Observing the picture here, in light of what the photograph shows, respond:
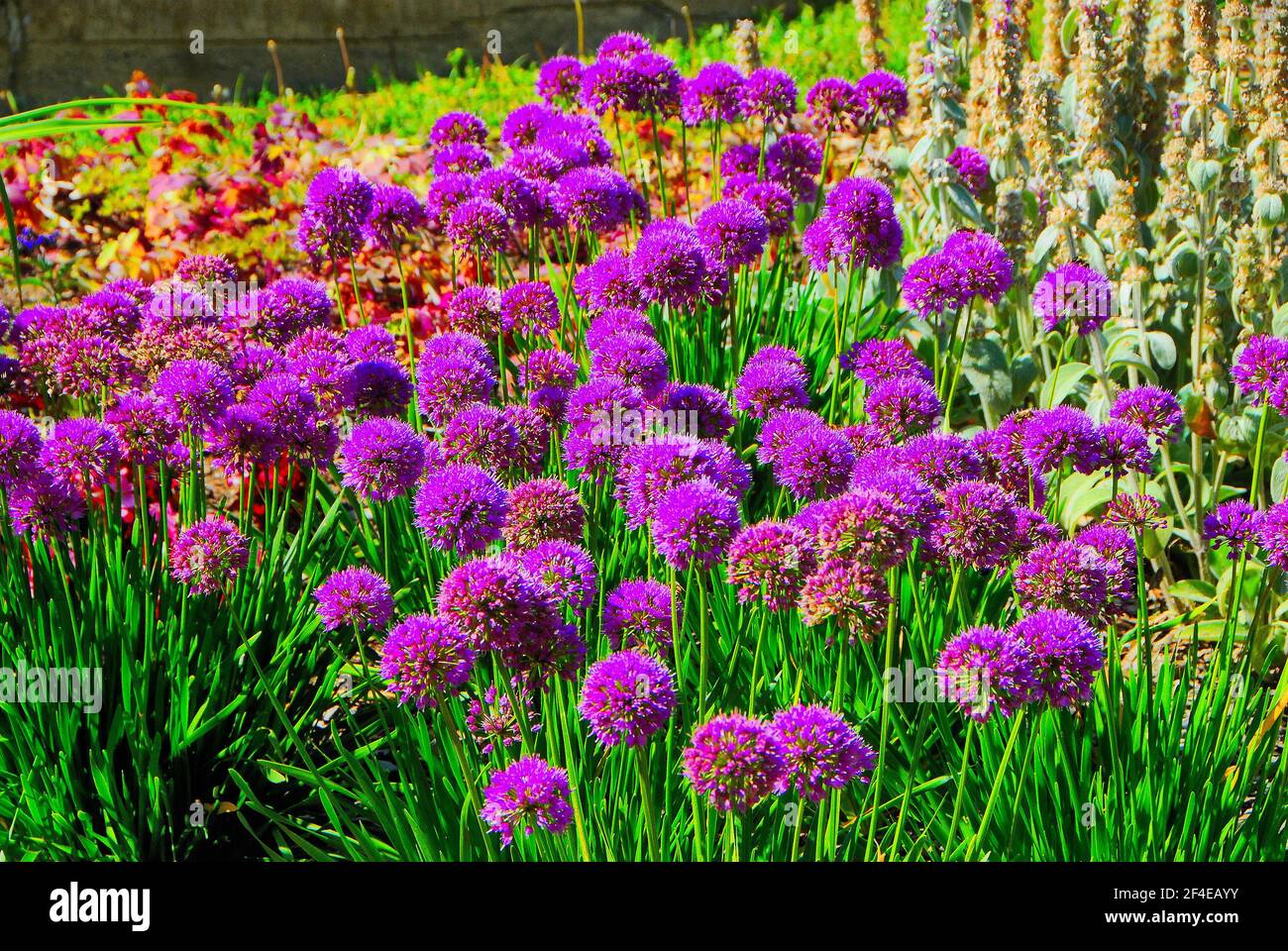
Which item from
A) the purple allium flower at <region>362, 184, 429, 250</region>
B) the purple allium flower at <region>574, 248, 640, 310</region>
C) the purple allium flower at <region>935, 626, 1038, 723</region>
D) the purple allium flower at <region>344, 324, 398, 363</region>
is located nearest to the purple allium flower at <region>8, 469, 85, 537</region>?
the purple allium flower at <region>344, 324, 398, 363</region>

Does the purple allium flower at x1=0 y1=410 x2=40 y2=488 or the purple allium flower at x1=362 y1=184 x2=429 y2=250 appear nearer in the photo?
the purple allium flower at x1=0 y1=410 x2=40 y2=488

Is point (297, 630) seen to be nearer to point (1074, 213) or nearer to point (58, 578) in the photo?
point (58, 578)

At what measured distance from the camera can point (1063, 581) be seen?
8.08 ft

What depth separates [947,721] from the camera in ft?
9.20

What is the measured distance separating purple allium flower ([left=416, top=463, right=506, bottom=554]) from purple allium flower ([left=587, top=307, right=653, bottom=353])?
2.55 feet

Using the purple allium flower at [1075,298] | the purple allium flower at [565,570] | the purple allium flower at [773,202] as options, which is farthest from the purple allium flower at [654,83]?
the purple allium flower at [565,570]

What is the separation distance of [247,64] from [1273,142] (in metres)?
8.02

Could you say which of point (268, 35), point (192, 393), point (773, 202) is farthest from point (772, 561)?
point (268, 35)

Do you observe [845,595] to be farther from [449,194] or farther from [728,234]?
[449,194]

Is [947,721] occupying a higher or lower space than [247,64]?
lower

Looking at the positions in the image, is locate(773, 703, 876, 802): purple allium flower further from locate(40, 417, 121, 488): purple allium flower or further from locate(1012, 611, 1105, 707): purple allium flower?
locate(40, 417, 121, 488): purple allium flower

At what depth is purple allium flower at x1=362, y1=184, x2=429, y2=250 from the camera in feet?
12.1

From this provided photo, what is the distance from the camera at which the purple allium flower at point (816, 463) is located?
273 cm
